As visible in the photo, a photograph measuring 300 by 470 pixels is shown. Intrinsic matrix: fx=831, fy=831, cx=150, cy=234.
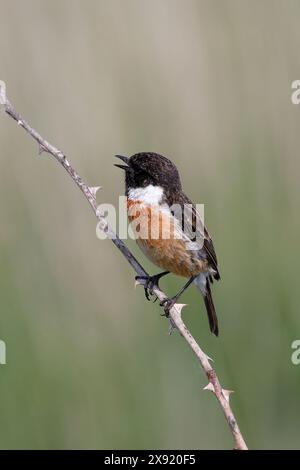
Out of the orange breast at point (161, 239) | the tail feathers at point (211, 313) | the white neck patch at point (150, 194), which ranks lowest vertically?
the tail feathers at point (211, 313)

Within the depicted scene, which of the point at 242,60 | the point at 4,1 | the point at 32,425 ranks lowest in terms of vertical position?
the point at 32,425

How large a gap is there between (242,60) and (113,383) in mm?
1755

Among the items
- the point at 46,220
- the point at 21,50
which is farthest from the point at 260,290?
the point at 21,50

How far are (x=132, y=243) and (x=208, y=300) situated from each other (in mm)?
501

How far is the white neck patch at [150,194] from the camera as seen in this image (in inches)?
148

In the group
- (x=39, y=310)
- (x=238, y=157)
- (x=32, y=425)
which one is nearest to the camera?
(x=32, y=425)

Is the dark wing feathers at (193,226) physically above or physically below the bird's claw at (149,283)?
above

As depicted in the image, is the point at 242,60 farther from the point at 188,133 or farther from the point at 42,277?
the point at 42,277

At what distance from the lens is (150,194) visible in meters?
3.78

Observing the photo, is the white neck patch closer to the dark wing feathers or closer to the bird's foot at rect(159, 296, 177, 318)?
the dark wing feathers

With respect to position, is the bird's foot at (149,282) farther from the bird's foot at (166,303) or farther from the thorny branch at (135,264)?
the thorny branch at (135,264)

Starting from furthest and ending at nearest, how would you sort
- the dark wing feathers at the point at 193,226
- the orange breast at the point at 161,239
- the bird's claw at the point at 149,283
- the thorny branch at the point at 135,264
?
the dark wing feathers at the point at 193,226
the orange breast at the point at 161,239
the bird's claw at the point at 149,283
the thorny branch at the point at 135,264

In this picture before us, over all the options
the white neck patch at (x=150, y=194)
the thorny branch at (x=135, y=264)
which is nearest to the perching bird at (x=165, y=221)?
the white neck patch at (x=150, y=194)

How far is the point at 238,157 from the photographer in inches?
162
